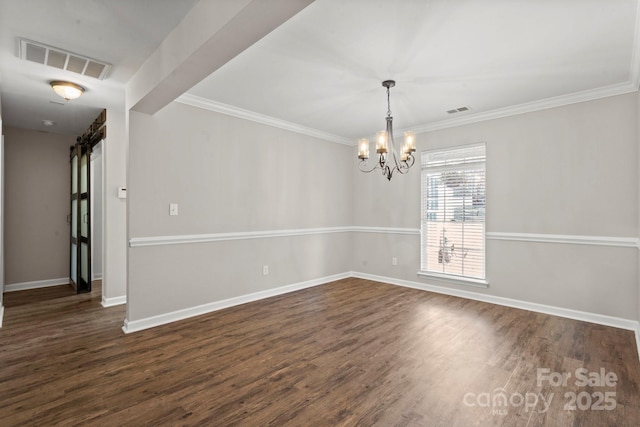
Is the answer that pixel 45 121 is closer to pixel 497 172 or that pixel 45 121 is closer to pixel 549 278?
pixel 497 172

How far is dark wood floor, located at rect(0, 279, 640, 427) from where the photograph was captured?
1982 millimetres

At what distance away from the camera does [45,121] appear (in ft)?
15.4

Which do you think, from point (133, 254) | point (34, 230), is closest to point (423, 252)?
point (133, 254)

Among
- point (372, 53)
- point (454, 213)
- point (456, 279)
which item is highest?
point (372, 53)

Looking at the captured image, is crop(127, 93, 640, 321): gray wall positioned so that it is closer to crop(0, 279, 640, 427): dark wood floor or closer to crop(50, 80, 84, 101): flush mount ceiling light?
crop(0, 279, 640, 427): dark wood floor

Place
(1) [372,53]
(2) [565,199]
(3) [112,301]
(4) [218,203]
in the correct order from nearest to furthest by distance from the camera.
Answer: (1) [372,53] < (2) [565,199] < (4) [218,203] < (3) [112,301]

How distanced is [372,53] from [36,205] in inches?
235

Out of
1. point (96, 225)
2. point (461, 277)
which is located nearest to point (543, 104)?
point (461, 277)

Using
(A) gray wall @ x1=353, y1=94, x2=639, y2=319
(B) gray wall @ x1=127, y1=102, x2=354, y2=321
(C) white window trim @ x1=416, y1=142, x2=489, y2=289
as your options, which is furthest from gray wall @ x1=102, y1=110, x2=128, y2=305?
(A) gray wall @ x1=353, y1=94, x2=639, y2=319

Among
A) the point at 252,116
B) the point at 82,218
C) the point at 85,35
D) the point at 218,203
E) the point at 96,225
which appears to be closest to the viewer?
the point at 85,35

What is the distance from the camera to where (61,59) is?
278cm

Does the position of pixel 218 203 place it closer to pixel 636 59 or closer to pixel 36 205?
pixel 36 205

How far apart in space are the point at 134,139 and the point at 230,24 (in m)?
2.19

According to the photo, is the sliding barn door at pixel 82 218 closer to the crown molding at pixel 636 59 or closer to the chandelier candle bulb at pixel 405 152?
the chandelier candle bulb at pixel 405 152
